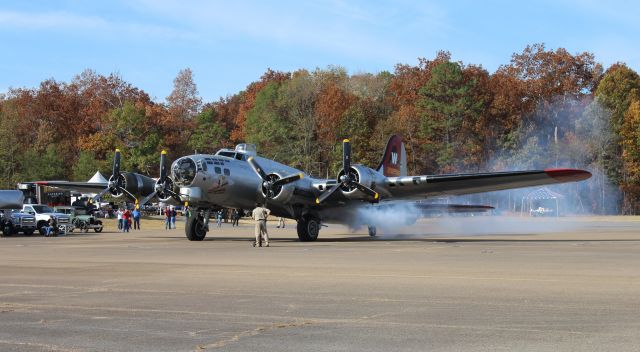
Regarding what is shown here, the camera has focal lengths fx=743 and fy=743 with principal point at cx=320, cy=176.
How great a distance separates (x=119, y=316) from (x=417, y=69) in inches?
3904

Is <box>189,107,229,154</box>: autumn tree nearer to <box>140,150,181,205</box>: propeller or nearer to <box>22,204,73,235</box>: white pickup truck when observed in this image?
<box>22,204,73,235</box>: white pickup truck

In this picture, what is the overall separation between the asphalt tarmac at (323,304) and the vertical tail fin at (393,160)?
20689mm

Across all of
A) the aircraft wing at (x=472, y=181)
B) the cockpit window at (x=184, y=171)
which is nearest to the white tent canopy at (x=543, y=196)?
the aircraft wing at (x=472, y=181)

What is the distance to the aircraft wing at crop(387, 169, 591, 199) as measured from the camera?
103 feet

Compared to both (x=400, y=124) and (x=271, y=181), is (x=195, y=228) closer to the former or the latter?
(x=271, y=181)

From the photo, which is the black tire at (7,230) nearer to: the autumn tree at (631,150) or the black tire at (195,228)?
the black tire at (195,228)

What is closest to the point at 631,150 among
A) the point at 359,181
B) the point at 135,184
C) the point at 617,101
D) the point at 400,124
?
the point at 617,101

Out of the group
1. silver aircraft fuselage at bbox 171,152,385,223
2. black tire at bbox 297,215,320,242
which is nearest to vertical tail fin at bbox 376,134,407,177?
silver aircraft fuselage at bbox 171,152,385,223

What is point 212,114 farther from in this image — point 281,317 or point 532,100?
point 281,317

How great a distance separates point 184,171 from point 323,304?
20.9 meters

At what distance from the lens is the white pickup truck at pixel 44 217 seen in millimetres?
46469

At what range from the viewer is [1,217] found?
1751 inches

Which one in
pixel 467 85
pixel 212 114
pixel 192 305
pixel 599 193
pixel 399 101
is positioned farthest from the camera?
pixel 212 114

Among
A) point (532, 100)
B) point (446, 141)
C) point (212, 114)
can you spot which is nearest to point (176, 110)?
point (212, 114)
